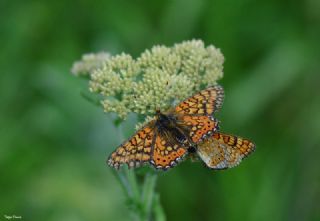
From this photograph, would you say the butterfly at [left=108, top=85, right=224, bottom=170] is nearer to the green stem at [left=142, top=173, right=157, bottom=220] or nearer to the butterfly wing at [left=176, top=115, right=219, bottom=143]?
the butterfly wing at [left=176, top=115, right=219, bottom=143]

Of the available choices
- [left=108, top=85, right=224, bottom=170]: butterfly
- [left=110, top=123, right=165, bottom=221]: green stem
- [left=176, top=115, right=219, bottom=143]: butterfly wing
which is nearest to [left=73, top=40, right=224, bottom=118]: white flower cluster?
[left=108, top=85, right=224, bottom=170]: butterfly

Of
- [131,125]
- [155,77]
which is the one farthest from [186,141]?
[131,125]

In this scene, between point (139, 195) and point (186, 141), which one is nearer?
point (186, 141)

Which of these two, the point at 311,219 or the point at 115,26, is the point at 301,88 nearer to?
the point at 311,219

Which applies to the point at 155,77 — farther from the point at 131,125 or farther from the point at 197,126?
the point at 131,125

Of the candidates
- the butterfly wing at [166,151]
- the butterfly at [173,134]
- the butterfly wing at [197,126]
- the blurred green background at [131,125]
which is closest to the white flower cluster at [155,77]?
the butterfly at [173,134]

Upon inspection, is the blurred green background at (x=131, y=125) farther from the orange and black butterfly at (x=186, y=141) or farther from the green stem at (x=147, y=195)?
the orange and black butterfly at (x=186, y=141)
